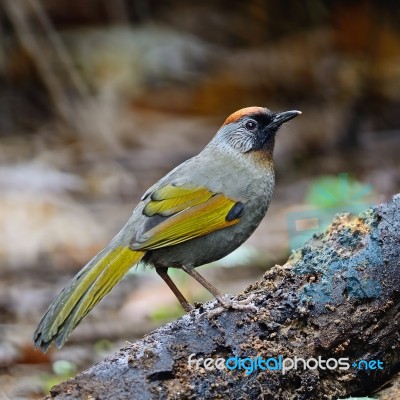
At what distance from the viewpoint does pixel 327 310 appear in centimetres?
328

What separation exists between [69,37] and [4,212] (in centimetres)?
363

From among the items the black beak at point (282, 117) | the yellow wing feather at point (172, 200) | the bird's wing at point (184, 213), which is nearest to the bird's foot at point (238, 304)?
the bird's wing at point (184, 213)

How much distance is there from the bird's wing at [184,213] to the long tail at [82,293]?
155mm

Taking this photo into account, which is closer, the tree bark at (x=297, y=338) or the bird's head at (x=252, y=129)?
the tree bark at (x=297, y=338)

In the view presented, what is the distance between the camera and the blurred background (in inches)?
359

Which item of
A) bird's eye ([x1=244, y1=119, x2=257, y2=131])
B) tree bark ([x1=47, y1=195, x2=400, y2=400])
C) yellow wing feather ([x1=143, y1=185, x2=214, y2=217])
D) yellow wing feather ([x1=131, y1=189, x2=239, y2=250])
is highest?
bird's eye ([x1=244, y1=119, x2=257, y2=131])

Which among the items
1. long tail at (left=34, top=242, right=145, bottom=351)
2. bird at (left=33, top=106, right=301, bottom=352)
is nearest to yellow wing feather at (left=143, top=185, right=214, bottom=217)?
bird at (left=33, top=106, right=301, bottom=352)

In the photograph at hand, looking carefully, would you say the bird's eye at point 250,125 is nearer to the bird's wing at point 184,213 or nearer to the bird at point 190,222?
the bird at point 190,222

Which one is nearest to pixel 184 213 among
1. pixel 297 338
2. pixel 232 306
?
pixel 232 306

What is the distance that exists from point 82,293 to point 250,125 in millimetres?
1537

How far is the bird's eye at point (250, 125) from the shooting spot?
183 inches

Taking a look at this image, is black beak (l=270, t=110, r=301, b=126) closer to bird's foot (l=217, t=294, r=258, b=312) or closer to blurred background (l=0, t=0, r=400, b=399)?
bird's foot (l=217, t=294, r=258, b=312)

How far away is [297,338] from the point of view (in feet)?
10.6

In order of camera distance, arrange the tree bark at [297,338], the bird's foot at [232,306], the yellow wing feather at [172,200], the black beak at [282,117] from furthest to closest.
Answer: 1. the black beak at [282,117]
2. the yellow wing feather at [172,200]
3. the bird's foot at [232,306]
4. the tree bark at [297,338]
